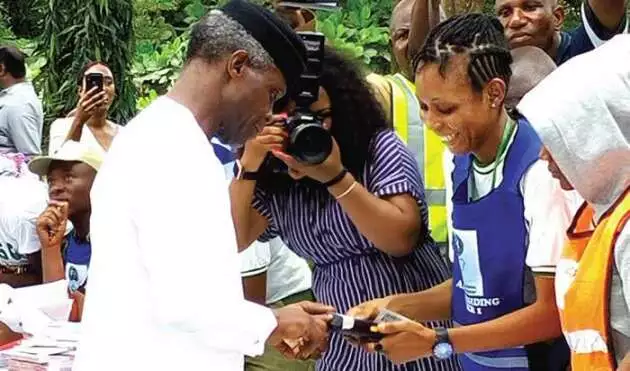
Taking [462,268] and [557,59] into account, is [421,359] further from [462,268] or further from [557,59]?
[557,59]

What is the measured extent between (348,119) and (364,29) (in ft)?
24.2

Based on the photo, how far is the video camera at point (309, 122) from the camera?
2488 mm

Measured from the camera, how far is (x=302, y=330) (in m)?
2.24

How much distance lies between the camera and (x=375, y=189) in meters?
2.60

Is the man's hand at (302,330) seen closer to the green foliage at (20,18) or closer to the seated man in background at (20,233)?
the seated man in background at (20,233)

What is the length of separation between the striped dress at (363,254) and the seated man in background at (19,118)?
411cm

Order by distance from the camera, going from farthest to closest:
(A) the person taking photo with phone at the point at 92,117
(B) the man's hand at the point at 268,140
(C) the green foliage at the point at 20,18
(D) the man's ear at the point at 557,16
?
(C) the green foliage at the point at 20,18 < (A) the person taking photo with phone at the point at 92,117 < (D) the man's ear at the point at 557,16 < (B) the man's hand at the point at 268,140

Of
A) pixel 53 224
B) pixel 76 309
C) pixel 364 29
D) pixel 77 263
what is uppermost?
pixel 364 29

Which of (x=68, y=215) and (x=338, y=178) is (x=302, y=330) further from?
(x=68, y=215)

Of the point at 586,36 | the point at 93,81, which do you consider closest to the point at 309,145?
the point at 586,36

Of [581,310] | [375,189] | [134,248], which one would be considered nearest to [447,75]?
[375,189]

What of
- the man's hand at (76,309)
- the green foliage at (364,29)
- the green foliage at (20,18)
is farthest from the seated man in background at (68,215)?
the green foliage at (20,18)

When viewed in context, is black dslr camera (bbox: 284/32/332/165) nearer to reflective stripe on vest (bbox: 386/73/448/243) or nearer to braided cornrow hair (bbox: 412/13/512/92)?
braided cornrow hair (bbox: 412/13/512/92)

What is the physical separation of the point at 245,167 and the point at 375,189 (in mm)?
334
